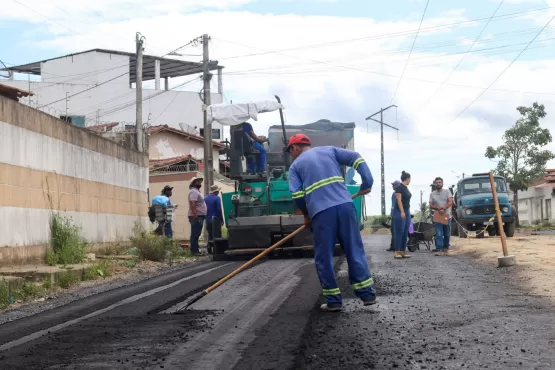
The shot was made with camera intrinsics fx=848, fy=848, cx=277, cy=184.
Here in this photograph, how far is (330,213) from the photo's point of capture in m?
8.37

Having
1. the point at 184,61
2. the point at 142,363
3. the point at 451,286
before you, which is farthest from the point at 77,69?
the point at 142,363

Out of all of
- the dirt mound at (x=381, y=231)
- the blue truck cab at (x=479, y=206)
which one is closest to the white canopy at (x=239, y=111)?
the blue truck cab at (x=479, y=206)

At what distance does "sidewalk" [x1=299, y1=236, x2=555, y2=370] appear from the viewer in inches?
213

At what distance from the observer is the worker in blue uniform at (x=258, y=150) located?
18.1 m

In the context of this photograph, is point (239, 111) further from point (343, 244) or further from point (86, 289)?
point (343, 244)

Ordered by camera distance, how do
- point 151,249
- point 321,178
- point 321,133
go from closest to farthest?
point 321,178 → point 151,249 → point 321,133

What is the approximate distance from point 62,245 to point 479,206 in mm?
16516

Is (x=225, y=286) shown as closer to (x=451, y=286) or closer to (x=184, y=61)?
(x=451, y=286)

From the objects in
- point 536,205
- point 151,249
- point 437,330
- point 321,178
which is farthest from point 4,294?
point 536,205

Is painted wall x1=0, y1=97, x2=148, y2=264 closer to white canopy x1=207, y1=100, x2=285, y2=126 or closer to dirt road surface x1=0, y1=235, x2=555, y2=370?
white canopy x1=207, y1=100, x2=285, y2=126

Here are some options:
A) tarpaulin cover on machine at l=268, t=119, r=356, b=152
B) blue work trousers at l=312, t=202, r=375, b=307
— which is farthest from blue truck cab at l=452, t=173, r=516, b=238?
blue work trousers at l=312, t=202, r=375, b=307

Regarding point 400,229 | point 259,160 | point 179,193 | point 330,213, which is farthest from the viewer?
point 179,193

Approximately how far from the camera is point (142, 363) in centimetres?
555

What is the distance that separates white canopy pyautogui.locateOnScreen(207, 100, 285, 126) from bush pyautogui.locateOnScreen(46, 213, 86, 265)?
3845 millimetres
